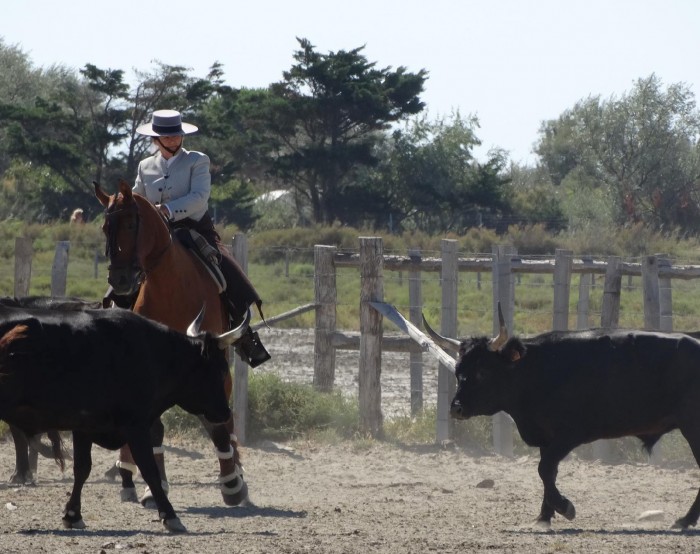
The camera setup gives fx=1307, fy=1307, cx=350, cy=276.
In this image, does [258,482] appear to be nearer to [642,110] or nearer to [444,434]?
[444,434]

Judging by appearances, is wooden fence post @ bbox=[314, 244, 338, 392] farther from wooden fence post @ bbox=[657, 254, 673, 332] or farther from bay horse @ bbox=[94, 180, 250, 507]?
bay horse @ bbox=[94, 180, 250, 507]

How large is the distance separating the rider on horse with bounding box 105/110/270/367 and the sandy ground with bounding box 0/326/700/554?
1.47 metres

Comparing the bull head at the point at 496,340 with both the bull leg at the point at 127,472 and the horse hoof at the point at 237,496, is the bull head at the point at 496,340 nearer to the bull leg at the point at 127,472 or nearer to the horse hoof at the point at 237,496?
the horse hoof at the point at 237,496

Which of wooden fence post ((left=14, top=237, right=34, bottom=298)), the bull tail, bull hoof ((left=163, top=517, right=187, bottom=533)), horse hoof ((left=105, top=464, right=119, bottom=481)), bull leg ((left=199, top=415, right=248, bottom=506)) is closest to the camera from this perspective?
bull hoof ((left=163, top=517, right=187, bottom=533))

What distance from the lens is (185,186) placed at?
30.7 feet

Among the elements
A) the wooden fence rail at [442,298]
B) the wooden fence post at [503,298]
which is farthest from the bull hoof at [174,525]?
the wooden fence post at [503,298]

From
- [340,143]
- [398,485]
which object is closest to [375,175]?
[340,143]

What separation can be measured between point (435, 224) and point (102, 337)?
3385cm

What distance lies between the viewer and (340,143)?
4188 cm

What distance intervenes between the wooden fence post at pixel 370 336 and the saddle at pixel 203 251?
3233mm

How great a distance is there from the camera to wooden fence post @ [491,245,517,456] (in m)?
11.5

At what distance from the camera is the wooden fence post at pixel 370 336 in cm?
1228

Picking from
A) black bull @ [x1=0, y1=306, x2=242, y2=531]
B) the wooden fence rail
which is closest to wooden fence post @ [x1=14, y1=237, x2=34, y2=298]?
the wooden fence rail

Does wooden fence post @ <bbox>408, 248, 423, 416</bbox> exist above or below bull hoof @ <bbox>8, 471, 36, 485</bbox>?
above
